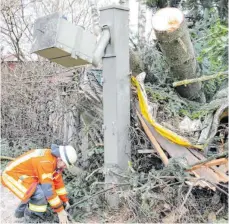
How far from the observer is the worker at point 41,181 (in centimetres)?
477

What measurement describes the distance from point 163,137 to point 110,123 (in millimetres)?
780

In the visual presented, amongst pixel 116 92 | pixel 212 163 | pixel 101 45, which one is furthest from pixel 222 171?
pixel 101 45

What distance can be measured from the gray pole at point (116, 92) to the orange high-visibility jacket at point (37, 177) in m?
0.73

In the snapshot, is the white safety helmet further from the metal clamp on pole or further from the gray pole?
the metal clamp on pole

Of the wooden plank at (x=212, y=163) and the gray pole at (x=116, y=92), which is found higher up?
the gray pole at (x=116, y=92)

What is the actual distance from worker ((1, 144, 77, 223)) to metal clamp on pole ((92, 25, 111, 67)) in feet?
4.12

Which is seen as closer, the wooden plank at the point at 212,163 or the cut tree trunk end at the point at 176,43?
the wooden plank at the point at 212,163

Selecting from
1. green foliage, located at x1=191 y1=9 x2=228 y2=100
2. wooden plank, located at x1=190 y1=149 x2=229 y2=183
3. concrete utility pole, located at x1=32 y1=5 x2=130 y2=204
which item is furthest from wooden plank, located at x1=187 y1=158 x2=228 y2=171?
green foliage, located at x1=191 y1=9 x2=228 y2=100

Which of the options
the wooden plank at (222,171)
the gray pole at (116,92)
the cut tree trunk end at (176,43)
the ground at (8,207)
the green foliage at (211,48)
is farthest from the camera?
the ground at (8,207)

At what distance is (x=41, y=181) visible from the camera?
15.7 ft

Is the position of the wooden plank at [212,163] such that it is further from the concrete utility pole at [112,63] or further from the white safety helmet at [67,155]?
the white safety helmet at [67,155]

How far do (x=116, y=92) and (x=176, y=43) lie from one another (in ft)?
3.52

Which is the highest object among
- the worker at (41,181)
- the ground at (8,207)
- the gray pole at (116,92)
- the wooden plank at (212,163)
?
the gray pole at (116,92)

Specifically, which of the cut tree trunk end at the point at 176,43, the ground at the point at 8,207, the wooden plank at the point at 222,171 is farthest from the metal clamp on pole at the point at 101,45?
the ground at the point at 8,207
